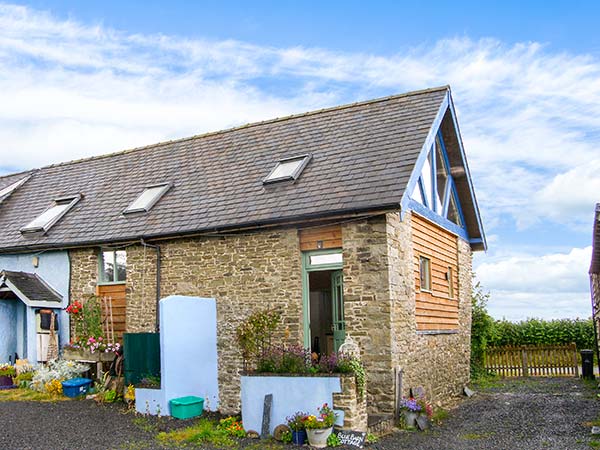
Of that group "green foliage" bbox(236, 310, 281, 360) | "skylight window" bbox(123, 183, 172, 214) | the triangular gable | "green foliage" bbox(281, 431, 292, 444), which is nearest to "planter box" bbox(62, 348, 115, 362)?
"skylight window" bbox(123, 183, 172, 214)

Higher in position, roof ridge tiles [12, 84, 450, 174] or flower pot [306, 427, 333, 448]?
roof ridge tiles [12, 84, 450, 174]

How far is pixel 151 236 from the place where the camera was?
1606cm

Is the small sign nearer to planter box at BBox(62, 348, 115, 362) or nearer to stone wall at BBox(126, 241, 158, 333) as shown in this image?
stone wall at BBox(126, 241, 158, 333)

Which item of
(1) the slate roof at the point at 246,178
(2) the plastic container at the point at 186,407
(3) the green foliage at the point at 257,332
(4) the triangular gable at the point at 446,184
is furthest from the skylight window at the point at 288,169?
(2) the plastic container at the point at 186,407

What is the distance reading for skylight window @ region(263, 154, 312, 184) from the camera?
51.1 ft

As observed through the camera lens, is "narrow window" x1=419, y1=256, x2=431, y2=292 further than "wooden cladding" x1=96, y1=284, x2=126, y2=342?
No

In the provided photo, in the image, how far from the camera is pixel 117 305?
1711cm

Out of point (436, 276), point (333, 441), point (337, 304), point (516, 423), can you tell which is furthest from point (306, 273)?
point (516, 423)

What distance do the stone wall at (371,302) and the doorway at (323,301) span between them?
1.91ft

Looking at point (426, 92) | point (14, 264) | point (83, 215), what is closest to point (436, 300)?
point (426, 92)

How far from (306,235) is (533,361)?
14.7m

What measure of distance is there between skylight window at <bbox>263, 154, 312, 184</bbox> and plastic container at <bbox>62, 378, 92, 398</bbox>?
650cm

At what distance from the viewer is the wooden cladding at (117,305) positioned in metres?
17.0

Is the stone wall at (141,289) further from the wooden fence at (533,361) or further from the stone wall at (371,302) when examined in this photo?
the wooden fence at (533,361)
